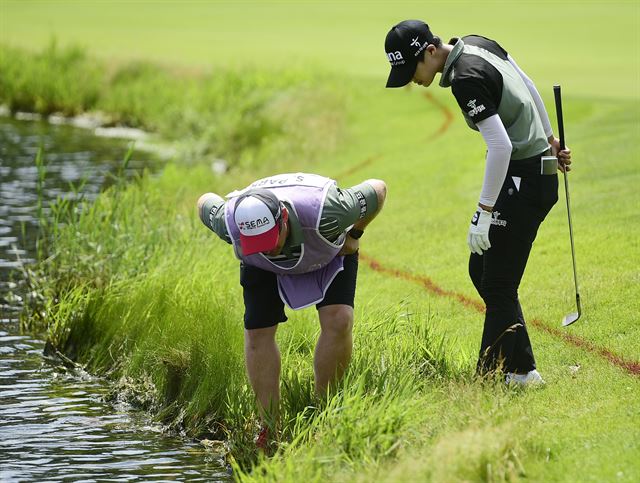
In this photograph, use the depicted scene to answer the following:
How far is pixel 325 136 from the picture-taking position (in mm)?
23438

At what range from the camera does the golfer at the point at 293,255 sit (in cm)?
680

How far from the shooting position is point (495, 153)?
712 cm

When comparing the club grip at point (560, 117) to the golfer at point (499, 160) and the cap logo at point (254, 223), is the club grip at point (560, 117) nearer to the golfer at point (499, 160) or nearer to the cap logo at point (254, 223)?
the golfer at point (499, 160)

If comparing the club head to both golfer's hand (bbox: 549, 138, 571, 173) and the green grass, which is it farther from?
golfer's hand (bbox: 549, 138, 571, 173)

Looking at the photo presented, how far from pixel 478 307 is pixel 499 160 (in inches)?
138

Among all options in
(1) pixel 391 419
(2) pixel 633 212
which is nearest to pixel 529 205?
(1) pixel 391 419

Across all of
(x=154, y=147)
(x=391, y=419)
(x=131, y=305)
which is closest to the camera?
(x=391, y=419)

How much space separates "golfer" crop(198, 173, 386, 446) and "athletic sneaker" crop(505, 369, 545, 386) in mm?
1137

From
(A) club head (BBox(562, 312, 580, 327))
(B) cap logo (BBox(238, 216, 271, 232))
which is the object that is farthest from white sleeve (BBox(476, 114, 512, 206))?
(A) club head (BBox(562, 312, 580, 327))

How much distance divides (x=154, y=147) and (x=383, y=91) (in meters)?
6.25

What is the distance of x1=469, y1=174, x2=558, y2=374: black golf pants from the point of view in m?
7.49

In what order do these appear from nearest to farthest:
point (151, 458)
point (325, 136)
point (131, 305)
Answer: point (151, 458) → point (131, 305) → point (325, 136)

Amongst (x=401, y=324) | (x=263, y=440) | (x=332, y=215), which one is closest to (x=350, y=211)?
(x=332, y=215)

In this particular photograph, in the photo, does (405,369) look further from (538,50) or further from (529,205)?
(538,50)
